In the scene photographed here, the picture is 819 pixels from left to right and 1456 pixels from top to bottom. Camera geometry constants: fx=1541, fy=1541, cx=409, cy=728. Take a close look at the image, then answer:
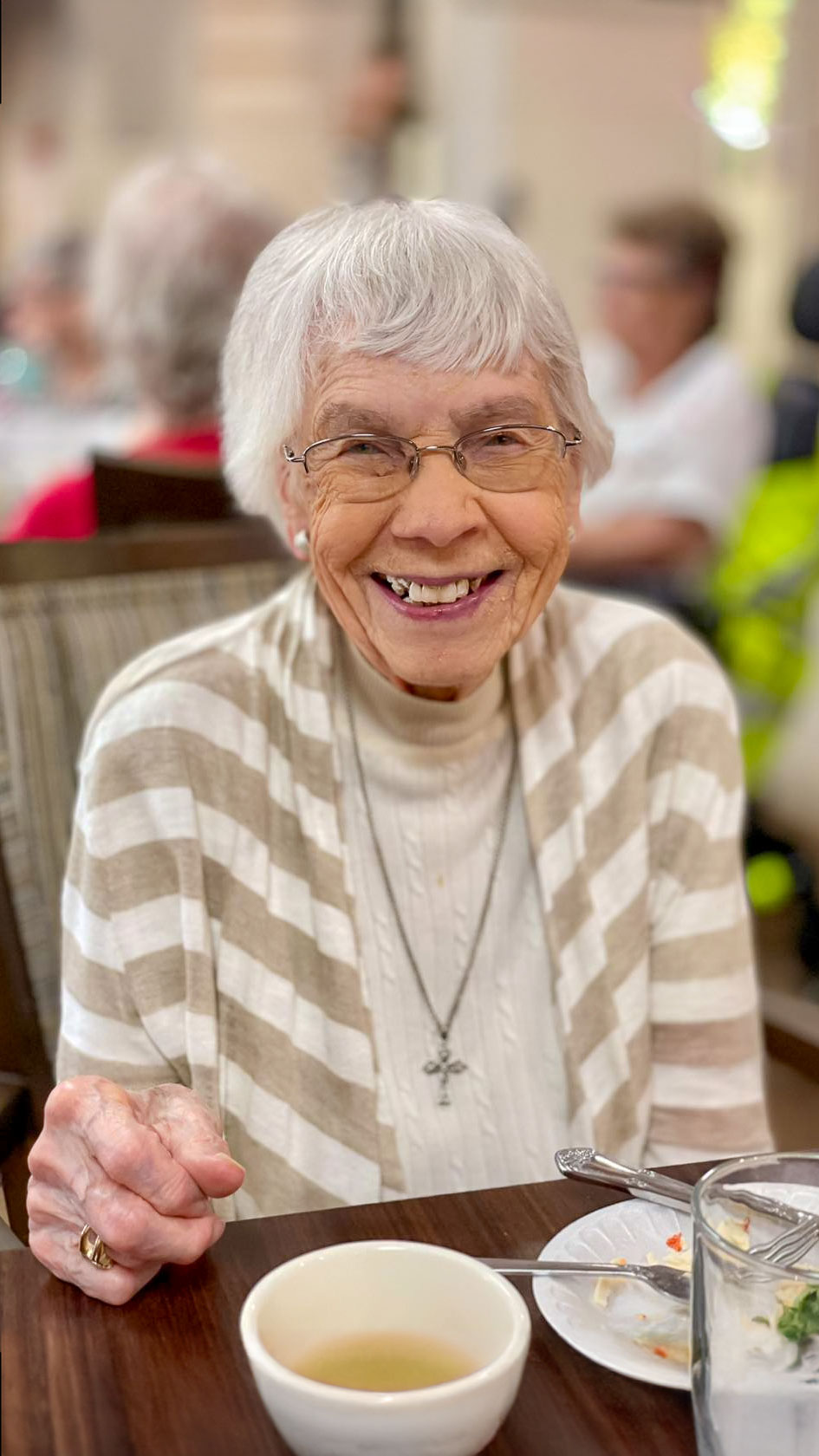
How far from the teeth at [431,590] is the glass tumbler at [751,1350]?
1.86 ft

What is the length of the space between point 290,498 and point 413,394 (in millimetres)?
189

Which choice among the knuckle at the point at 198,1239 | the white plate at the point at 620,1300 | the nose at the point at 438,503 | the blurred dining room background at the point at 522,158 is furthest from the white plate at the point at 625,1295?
the blurred dining room background at the point at 522,158

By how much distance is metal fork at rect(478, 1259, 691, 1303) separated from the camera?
86 centimetres

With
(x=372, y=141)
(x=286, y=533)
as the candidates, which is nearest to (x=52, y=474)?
(x=372, y=141)

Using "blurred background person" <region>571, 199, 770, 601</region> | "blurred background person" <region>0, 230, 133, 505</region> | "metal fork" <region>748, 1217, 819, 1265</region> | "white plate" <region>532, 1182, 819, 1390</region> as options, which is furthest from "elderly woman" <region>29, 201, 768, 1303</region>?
"blurred background person" <region>0, 230, 133, 505</region>

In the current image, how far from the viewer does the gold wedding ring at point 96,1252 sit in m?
0.85

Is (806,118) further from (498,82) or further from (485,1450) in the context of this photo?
(485,1450)

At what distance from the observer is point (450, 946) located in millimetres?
1354

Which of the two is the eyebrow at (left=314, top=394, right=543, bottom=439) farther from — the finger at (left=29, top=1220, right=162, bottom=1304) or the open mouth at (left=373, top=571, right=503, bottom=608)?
the finger at (left=29, top=1220, right=162, bottom=1304)

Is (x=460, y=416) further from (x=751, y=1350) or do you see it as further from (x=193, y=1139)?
(x=751, y=1350)

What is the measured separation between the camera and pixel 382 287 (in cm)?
109

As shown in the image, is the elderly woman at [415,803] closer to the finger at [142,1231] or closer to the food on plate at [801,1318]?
the finger at [142,1231]

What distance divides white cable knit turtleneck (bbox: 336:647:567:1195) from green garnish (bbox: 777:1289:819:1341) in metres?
0.67

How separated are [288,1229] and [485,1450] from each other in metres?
0.21
